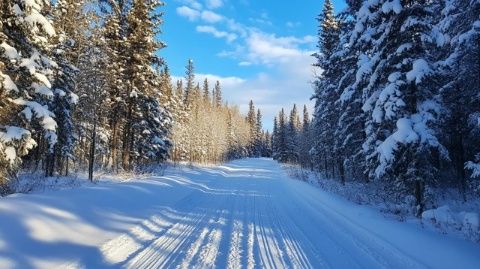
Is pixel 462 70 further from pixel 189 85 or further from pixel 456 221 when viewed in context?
pixel 189 85

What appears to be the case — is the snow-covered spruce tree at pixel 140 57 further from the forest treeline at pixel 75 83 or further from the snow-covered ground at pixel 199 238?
the snow-covered ground at pixel 199 238

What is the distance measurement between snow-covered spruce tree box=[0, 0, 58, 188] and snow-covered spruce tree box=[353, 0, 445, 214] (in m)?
10.9

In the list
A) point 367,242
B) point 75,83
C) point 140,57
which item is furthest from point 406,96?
point 140,57

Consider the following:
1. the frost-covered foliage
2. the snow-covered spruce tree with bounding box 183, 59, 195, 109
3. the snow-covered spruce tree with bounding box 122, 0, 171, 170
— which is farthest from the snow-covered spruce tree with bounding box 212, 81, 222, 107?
the snow-covered spruce tree with bounding box 122, 0, 171, 170

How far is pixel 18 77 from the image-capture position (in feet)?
40.1

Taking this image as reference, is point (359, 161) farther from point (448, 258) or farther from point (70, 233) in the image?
point (70, 233)

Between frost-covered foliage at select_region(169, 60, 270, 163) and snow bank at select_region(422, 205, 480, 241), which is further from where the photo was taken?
frost-covered foliage at select_region(169, 60, 270, 163)

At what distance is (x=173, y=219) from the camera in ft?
40.2

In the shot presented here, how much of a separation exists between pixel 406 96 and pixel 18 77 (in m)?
12.5

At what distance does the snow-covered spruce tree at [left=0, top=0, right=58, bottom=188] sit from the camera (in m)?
11.3

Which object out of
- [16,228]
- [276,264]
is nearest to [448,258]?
[276,264]

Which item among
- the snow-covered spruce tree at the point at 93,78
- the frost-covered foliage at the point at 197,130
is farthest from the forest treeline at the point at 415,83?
the frost-covered foliage at the point at 197,130

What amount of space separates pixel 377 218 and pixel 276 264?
5.74 meters

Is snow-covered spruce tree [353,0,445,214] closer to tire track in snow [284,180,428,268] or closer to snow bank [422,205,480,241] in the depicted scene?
snow bank [422,205,480,241]
